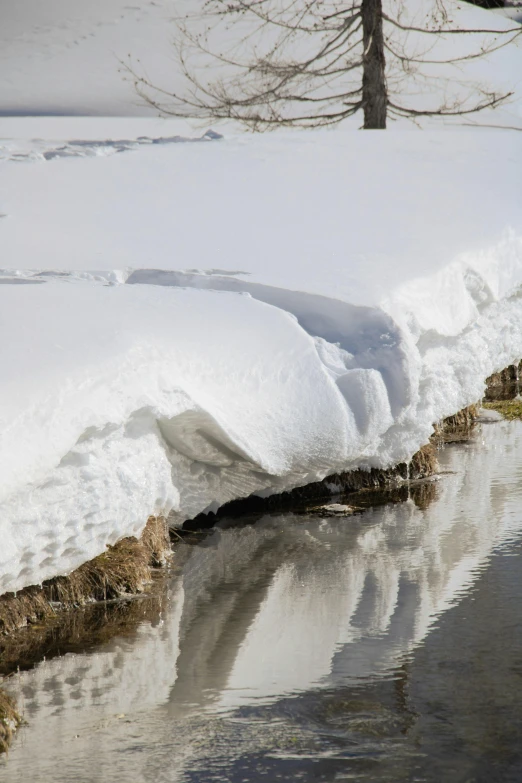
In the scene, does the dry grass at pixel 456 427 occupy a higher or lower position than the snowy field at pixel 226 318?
lower

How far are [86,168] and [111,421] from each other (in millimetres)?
6372

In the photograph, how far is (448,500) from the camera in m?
5.66

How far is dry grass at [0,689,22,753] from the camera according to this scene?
293 cm

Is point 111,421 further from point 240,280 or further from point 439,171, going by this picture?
point 439,171

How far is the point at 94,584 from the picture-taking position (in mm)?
4297

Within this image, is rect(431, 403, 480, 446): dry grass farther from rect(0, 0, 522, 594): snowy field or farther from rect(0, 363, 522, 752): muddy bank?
rect(0, 363, 522, 752): muddy bank

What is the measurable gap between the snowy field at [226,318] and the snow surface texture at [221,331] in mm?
12

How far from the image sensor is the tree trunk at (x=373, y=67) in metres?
12.9

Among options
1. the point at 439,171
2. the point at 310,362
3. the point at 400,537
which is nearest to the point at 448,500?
the point at 400,537

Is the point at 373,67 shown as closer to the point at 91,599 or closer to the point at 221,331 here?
the point at 221,331

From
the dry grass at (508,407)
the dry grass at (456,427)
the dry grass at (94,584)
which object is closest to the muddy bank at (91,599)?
the dry grass at (94,584)

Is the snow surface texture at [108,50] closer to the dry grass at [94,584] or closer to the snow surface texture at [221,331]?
the snow surface texture at [221,331]

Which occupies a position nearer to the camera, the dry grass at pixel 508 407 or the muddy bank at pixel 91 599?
the muddy bank at pixel 91 599

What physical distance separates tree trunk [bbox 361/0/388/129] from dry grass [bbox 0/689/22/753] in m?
11.0
